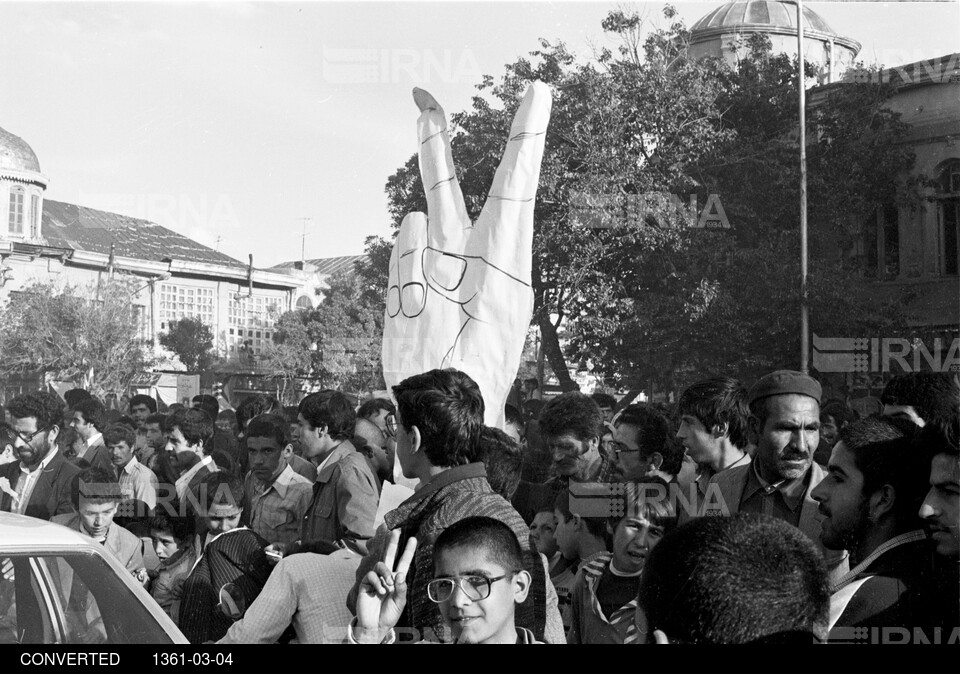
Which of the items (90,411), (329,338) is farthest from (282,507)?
(329,338)

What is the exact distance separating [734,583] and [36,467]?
4.98 metres

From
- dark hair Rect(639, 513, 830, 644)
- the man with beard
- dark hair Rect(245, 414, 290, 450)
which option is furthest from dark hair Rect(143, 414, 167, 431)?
dark hair Rect(639, 513, 830, 644)

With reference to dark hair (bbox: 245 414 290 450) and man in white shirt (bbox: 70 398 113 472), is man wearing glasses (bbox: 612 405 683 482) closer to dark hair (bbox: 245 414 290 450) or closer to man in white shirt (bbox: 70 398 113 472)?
dark hair (bbox: 245 414 290 450)

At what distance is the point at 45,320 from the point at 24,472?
2195cm

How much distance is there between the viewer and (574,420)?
13.6ft

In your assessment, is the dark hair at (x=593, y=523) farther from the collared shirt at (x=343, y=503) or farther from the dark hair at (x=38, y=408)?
the dark hair at (x=38, y=408)

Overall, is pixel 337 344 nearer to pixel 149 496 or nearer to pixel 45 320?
pixel 45 320

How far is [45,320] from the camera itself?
2606 cm

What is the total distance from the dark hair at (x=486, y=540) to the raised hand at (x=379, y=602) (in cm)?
13

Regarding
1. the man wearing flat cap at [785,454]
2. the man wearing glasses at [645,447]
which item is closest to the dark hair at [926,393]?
the man wearing flat cap at [785,454]

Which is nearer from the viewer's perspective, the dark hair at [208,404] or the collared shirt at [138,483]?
the collared shirt at [138,483]

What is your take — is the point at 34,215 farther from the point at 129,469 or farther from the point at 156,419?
the point at 129,469

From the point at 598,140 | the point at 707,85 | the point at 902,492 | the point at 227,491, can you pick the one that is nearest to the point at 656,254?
the point at 598,140

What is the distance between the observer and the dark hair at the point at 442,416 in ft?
8.71
